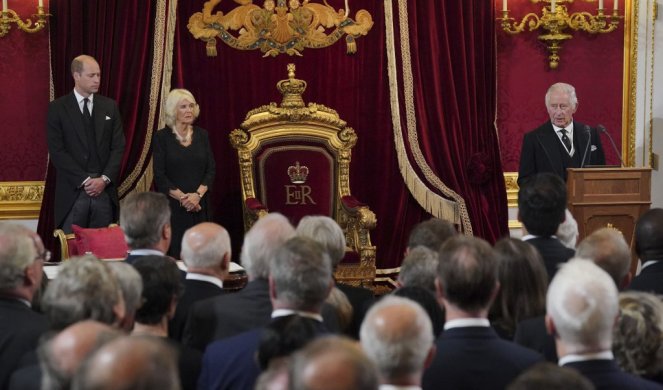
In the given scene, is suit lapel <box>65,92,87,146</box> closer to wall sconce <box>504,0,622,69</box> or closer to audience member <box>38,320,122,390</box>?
wall sconce <box>504,0,622,69</box>

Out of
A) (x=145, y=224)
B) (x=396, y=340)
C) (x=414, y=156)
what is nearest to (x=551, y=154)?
(x=414, y=156)

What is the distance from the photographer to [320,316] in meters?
3.27

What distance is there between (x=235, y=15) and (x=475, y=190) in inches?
83.5

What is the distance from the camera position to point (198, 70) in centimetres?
785

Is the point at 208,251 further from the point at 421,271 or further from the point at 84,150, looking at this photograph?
the point at 84,150

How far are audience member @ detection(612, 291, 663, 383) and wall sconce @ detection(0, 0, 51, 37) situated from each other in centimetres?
540

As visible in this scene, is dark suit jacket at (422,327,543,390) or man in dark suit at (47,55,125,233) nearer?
dark suit jacket at (422,327,543,390)

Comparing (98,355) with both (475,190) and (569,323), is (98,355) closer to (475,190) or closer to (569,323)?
(569,323)

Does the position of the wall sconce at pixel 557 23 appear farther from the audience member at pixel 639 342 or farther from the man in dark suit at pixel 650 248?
the audience member at pixel 639 342

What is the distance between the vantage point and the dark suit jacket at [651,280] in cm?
418

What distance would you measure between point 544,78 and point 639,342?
5.35m

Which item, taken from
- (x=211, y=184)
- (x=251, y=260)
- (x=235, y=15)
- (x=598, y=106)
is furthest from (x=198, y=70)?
(x=251, y=260)

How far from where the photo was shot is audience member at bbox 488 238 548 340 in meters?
3.74

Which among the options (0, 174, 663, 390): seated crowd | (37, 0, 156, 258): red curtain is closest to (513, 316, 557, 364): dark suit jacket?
(0, 174, 663, 390): seated crowd
